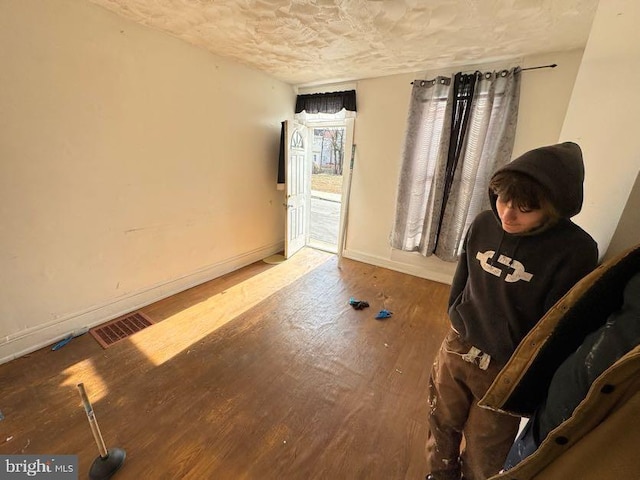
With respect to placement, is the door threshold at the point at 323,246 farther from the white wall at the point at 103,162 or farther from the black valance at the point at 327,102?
the black valance at the point at 327,102

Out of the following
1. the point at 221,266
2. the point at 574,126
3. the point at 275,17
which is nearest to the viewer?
the point at 574,126

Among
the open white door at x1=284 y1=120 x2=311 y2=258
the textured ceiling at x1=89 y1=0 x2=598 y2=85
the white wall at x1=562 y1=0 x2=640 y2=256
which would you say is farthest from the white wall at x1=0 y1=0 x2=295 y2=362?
the white wall at x1=562 y1=0 x2=640 y2=256

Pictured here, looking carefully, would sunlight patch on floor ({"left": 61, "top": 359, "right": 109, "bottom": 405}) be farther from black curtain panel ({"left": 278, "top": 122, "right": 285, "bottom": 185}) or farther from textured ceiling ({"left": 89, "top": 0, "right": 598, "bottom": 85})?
black curtain panel ({"left": 278, "top": 122, "right": 285, "bottom": 185})

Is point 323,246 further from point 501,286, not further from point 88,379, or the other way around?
point 501,286

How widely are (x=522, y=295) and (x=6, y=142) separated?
2.68m

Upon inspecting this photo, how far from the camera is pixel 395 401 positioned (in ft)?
5.10

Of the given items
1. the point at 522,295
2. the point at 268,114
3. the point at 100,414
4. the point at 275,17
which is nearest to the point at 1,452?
the point at 100,414

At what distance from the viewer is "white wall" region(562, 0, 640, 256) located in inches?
30.8

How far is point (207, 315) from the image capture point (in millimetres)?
2289

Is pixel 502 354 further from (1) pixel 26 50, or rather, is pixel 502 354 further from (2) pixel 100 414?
(1) pixel 26 50

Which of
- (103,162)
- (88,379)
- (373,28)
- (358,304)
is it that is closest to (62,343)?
(88,379)

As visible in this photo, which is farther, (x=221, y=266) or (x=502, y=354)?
(x=221, y=266)

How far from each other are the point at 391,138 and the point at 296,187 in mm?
1360

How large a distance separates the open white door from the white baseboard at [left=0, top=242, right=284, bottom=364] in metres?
0.94
